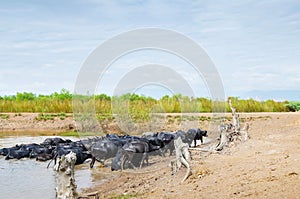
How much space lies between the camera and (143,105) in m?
22.1

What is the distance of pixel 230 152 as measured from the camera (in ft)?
30.5

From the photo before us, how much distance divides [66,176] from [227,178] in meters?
2.67

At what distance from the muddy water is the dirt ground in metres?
0.43

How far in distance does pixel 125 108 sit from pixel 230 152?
12.1 metres

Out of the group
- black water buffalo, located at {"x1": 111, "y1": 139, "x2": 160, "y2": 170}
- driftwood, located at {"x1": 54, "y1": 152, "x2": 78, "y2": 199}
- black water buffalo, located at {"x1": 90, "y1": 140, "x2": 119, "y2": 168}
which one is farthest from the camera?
black water buffalo, located at {"x1": 90, "y1": 140, "x2": 119, "y2": 168}

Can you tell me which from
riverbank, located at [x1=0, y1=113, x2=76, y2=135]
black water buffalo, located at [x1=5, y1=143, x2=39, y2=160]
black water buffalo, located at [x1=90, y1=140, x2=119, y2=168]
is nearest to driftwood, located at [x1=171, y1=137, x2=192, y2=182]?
black water buffalo, located at [x1=90, y1=140, x2=119, y2=168]

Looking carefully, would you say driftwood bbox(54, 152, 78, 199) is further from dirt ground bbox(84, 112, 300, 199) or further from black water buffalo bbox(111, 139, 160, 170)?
black water buffalo bbox(111, 139, 160, 170)

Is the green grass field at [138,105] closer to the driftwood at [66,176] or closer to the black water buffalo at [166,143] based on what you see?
the black water buffalo at [166,143]

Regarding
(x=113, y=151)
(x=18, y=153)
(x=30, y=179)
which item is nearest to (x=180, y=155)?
(x=30, y=179)

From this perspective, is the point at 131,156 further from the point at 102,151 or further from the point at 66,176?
the point at 66,176

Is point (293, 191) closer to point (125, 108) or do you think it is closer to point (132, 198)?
point (132, 198)

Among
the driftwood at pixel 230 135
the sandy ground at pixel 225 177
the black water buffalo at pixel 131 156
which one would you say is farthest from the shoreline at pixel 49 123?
the sandy ground at pixel 225 177

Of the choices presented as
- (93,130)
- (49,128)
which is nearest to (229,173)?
(93,130)

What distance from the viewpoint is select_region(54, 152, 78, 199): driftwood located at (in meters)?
5.45
